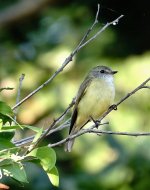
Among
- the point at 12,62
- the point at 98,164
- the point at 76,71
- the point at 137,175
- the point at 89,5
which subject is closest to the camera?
the point at 137,175

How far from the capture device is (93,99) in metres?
6.24

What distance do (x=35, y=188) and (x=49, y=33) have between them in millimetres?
3877

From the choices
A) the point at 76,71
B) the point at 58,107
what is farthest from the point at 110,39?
the point at 58,107

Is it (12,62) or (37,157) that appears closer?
(37,157)

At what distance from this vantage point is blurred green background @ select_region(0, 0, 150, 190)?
8.69 metres

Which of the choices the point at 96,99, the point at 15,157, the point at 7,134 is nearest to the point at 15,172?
the point at 15,157

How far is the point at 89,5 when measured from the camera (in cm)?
1217

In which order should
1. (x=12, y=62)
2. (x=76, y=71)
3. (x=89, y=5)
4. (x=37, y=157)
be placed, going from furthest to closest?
(x=89, y=5) < (x=12, y=62) < (x=76, y=71) < (x=37, y=157)

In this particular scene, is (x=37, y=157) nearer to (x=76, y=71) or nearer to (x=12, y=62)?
(x=76, y=71)

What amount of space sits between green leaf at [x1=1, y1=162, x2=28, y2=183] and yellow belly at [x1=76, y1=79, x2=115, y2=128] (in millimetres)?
2393

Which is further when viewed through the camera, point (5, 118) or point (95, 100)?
point (95, 100)

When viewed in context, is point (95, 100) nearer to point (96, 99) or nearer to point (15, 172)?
point (96, 99)

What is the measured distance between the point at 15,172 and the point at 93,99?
2.69m

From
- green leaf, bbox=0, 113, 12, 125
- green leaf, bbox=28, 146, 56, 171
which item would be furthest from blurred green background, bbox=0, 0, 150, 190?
green leaf, bbox=28, 146, 56, 171
